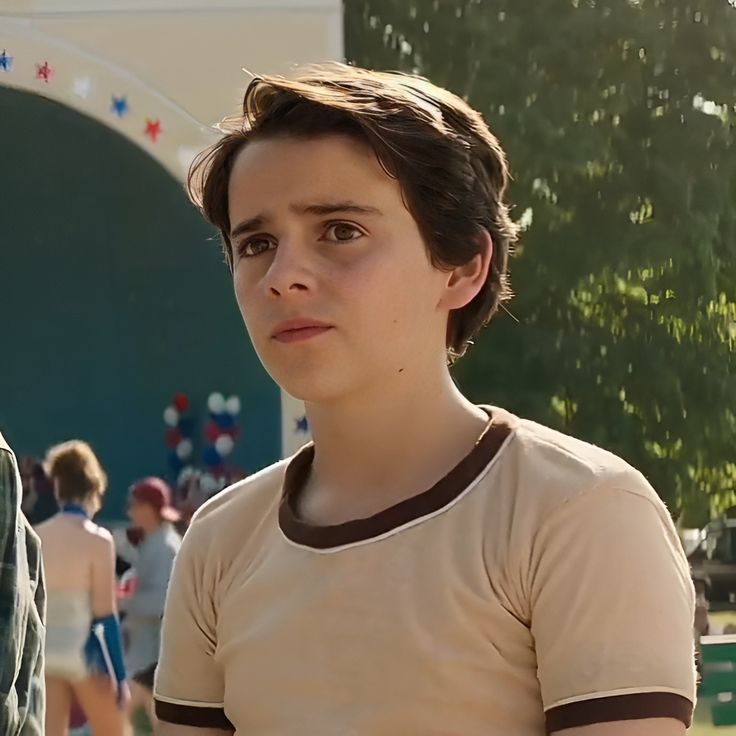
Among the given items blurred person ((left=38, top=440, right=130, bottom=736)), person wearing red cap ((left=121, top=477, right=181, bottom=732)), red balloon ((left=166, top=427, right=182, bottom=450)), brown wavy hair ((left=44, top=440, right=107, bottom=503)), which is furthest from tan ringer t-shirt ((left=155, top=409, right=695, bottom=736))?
red balloon ((left=166, top=427, right=182, bottom=450))

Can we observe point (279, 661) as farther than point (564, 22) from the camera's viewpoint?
No

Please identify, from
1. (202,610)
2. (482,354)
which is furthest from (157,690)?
(482,354)

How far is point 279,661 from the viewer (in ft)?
4.68

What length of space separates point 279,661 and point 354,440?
260 mm

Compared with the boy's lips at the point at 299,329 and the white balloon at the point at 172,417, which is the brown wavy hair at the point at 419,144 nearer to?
the boy's lips at the point at 299,329

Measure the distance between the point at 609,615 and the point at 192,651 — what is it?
0.54 meters

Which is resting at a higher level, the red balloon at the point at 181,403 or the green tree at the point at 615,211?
the green tree at the point at 615,211

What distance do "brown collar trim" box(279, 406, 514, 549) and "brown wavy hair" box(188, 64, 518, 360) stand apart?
0.21 metres

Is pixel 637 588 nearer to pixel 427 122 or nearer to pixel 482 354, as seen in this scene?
pixel 427 122

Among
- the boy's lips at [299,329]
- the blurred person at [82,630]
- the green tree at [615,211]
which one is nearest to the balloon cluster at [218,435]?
the green tree at [615,211]

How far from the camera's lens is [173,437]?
9672 millimetres

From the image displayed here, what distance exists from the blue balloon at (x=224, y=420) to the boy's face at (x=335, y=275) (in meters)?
7.74

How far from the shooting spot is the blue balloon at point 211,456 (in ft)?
30.4

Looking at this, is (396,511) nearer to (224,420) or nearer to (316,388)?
(316,388)
